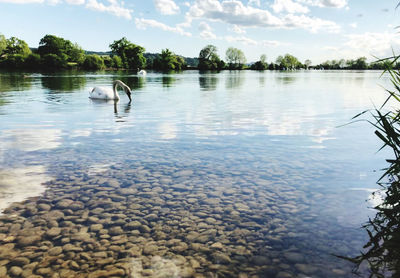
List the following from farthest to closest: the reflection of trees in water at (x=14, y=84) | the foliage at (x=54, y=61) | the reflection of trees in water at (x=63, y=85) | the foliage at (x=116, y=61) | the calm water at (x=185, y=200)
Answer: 1. the foliage at (x=116, y=61)
2. the foliage at (x=54, y=61)
3. the reflection of trees in water at (x=63, y=85)
4. the reflection of trees in water at (x=14, y=84)
5. the calm water at (x=185, y=200)

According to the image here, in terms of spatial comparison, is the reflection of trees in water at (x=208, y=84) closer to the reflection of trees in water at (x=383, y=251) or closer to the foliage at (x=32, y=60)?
the reflection of trees in water at (x=383, y=251)

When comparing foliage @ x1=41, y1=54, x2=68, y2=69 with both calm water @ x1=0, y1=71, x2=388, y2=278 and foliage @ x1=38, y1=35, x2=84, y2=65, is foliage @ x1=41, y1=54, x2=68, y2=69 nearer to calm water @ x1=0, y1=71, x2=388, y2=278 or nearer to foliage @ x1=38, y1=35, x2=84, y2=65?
foliage @ x1=38, y1=35, x2=84, y2=65

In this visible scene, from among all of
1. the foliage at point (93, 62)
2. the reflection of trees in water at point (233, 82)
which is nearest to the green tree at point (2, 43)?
the foliage at point (93, 62)

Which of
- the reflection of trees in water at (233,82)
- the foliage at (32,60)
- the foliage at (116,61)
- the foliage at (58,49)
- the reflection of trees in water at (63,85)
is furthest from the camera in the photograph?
the foliage at (116,61)

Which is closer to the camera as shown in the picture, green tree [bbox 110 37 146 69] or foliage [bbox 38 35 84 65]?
foliage [bbox 38 35 84 65]

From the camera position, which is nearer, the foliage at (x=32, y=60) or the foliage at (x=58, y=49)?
the foliage at (x=32, y=60)

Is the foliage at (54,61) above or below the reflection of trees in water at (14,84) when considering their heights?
above

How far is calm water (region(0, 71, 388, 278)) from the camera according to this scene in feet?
15.5

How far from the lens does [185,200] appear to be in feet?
22.2

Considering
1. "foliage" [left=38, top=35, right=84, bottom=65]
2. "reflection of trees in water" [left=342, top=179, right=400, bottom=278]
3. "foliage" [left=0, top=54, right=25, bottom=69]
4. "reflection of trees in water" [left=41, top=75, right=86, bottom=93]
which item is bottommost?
"reflection of trees in water" [left=342, top=179, right=400, bottom=278]

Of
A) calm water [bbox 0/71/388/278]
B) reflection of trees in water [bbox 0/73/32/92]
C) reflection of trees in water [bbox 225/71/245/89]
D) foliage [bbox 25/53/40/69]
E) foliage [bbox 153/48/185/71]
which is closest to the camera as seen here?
calm water [bbox 0/71/388/278]

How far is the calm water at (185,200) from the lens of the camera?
186 inches

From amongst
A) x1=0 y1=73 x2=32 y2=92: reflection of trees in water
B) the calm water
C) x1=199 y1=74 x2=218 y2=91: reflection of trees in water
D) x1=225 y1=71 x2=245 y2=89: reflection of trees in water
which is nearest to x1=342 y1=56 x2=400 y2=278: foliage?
the calm water

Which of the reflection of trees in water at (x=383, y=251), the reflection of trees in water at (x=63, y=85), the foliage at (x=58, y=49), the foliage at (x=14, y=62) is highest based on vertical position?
the foliage at (x=58, y=49)
